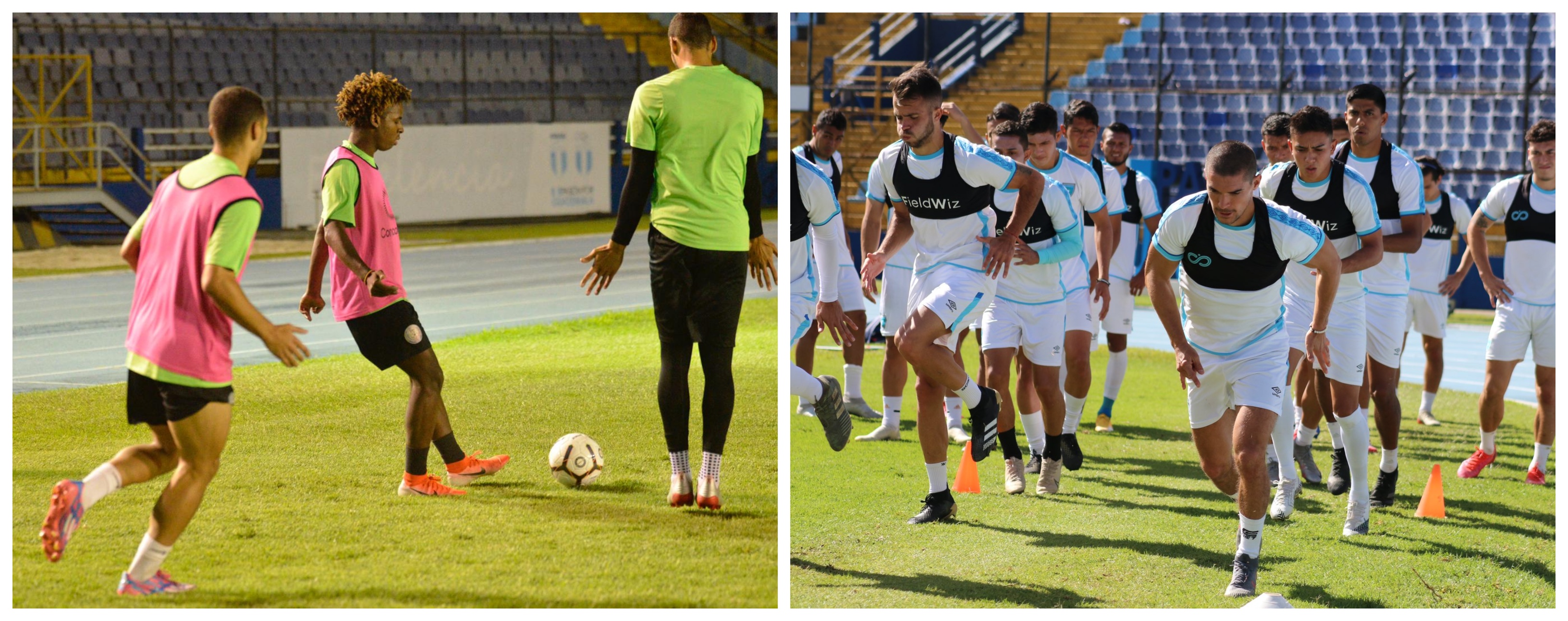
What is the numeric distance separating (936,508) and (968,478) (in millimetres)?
690

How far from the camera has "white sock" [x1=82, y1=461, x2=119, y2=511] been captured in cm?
357

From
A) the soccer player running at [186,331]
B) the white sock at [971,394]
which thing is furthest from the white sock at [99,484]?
the white sock at [971,394]

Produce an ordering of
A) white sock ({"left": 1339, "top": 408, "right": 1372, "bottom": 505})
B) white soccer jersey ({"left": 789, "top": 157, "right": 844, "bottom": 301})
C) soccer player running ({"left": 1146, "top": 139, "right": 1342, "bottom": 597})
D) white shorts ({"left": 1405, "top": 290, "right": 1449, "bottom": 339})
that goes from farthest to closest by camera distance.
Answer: white shorts ({"left": 1405, "top": 290, "right": 1449, "bottom": 339})
white soccer jersey ({"left": 789, "top": 157, "right": 844, "bottom": 301})
white sock ({"left": 1339, "top": 408, "right": 1372, "bottom": 505})
soccer player running ({"left": 1146, "top": 139, "right": 1342, "bottom": 597})

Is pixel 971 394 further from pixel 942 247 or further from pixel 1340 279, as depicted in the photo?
pixel 1340 279

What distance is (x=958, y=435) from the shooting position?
7219 millimetres

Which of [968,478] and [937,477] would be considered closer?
[937,477]

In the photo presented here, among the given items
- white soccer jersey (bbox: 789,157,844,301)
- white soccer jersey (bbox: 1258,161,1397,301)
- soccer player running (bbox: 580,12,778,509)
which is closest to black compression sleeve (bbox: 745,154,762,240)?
soccer player running (bbox: 580,12,778,509)

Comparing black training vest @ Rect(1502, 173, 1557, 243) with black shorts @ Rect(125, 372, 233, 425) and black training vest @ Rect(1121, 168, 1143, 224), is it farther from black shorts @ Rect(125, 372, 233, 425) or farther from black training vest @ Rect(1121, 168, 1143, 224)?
black shorts @ Rect(125, 372, 233, 425)

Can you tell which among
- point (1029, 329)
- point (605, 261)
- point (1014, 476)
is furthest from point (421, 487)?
point (1029, 329)

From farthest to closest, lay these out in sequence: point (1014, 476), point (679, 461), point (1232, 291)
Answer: point (1014, 476), point (679, 461), point (1232, 291)

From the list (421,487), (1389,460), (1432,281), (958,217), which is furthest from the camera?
(1432,281)

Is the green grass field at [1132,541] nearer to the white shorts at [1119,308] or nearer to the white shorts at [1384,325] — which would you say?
the white shorts at [1384,325]

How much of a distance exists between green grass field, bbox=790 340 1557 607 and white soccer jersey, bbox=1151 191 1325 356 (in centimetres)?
81

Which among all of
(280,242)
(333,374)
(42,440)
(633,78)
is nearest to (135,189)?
(280,242)
